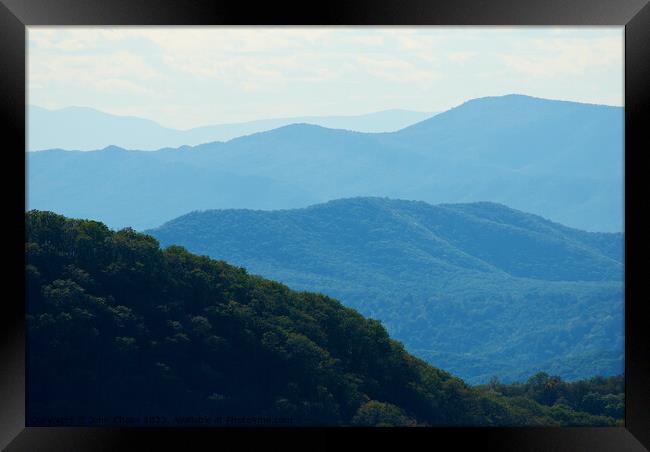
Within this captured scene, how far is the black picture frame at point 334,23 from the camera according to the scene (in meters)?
3.45

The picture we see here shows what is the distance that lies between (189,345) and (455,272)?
82.6ft

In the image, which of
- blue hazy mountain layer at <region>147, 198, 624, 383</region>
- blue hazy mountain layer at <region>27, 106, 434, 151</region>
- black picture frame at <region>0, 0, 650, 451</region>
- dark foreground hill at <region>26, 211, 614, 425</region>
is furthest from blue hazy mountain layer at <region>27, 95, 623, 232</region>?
black picture frame at <region>0, 0, 650, 451</region>

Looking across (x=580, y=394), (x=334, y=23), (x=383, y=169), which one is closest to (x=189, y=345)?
(x=334, y=23)

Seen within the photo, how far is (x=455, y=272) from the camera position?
128ft

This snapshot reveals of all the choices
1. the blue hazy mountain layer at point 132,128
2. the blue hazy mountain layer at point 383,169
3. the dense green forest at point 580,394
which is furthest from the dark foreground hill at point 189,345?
the blue hazy mountain layer at point 383,169

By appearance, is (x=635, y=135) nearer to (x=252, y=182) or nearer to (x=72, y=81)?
(x=72, y=81)

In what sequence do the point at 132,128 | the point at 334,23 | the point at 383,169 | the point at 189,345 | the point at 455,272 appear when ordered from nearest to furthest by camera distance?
the point at 334,23 → the point at 189,345 → the point at 455,272 → the point at 132,128 → the point at 383,169

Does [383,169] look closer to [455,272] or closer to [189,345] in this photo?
[455,272]

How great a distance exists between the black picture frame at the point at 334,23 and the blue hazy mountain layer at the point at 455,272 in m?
29.9

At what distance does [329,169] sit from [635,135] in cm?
4250

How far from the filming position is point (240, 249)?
3762cm

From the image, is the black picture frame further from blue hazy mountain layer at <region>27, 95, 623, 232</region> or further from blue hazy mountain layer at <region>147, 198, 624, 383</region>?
blue hazy mountain layer at <region>27, 95, 623, 232</region>

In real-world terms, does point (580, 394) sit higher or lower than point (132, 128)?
lower

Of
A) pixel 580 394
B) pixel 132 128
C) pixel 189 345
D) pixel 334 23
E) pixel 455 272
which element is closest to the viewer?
pixel 334 23
